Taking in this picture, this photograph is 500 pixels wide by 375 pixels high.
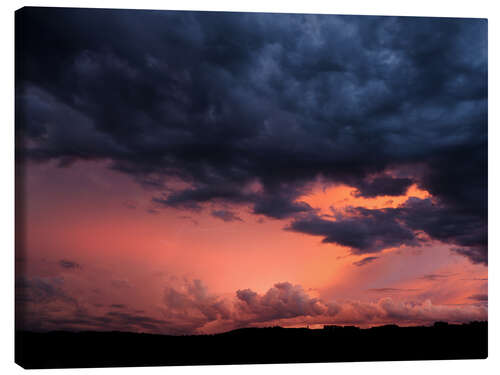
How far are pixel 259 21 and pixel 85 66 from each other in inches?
134

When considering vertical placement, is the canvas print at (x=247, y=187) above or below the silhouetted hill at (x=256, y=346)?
above

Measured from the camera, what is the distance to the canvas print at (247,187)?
13094 mm

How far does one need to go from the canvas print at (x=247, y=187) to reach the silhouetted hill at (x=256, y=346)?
0.11ft

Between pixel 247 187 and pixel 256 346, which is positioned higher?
pixel 247 187

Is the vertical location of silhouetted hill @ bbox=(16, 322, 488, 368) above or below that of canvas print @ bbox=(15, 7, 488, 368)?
below

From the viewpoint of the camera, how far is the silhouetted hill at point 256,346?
1297 centimetres

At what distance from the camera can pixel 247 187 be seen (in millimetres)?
13664

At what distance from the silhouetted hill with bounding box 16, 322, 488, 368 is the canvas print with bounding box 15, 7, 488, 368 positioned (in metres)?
0.03

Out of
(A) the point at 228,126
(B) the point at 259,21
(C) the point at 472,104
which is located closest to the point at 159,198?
(A) the point at 228,126

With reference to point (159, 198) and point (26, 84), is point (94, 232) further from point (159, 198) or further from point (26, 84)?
point (26, 84)

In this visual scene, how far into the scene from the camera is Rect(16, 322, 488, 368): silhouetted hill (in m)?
13.0

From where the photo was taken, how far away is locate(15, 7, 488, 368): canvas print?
516 inches

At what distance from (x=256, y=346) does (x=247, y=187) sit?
3019 millimetres

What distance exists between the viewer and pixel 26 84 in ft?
42.9
